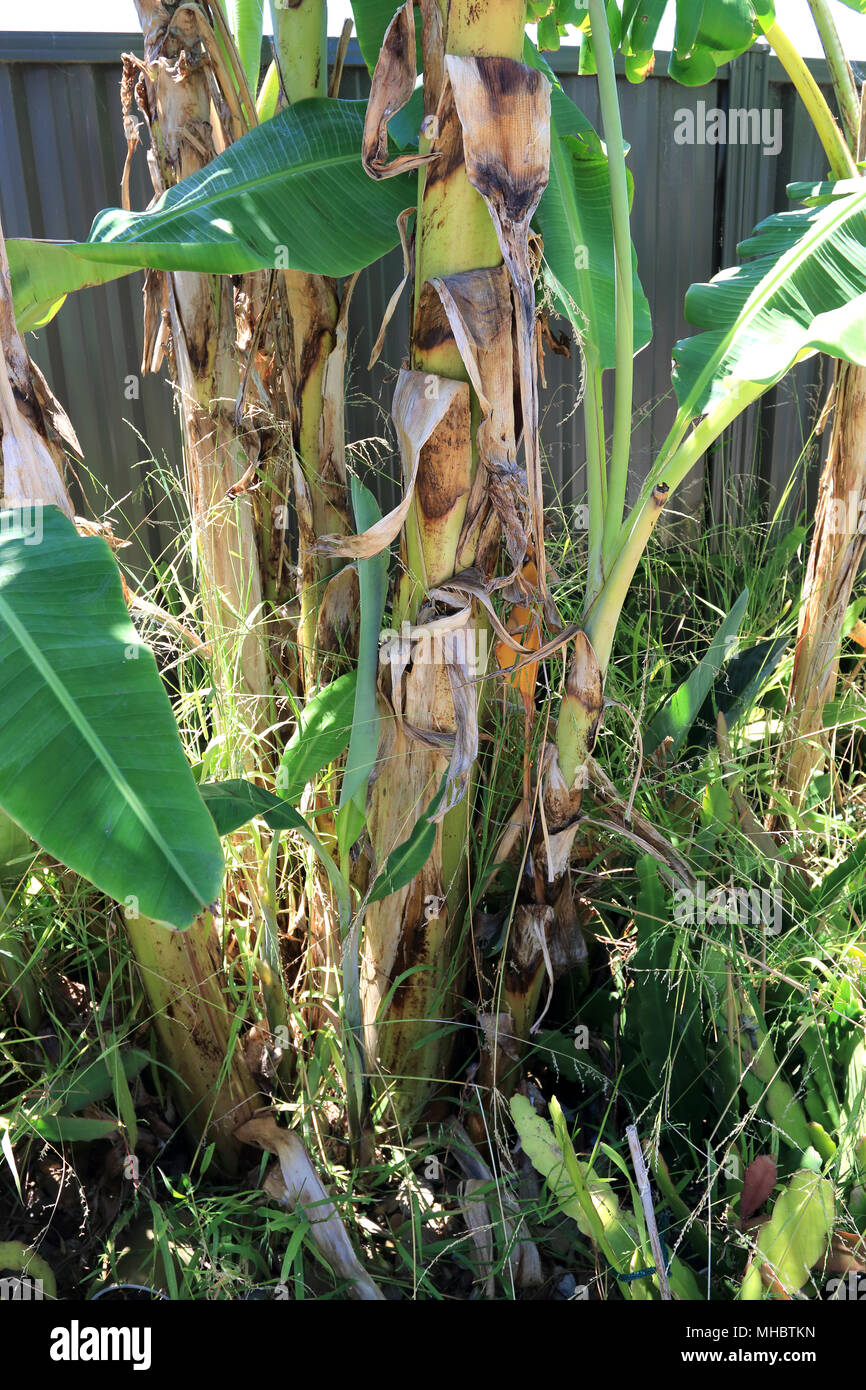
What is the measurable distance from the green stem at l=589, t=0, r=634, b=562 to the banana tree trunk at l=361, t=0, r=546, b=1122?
127mm

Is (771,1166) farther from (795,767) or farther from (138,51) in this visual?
(138,51)

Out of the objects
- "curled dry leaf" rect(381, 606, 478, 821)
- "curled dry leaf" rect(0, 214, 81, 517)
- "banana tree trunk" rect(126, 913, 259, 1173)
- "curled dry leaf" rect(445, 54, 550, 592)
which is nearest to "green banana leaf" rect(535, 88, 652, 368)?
"curled dry leaf" rect(445, 54, 550, 592)

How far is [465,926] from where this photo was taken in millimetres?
1500

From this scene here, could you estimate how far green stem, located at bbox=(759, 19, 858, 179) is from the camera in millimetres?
1568

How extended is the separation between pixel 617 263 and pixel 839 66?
2.69ft

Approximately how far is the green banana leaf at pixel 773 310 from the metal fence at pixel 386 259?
45cm

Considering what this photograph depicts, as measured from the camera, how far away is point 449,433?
1.19 meters

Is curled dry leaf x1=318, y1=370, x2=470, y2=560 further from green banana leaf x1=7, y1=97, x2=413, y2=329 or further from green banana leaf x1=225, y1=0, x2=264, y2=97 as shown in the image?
green banana leaf x1=225, y1=0, x2=264, y2=97

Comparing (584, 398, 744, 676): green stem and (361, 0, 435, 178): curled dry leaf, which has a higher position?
(361, 0, 435, 178): curled dry leaf

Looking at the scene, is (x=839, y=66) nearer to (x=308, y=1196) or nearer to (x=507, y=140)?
(x=507, y=140)

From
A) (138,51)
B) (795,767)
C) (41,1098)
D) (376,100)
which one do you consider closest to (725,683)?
(795,767)

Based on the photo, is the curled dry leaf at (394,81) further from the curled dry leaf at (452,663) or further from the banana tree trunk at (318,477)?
the curled dry leaf at (452,663)

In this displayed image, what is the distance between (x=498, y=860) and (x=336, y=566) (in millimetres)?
554
